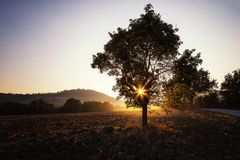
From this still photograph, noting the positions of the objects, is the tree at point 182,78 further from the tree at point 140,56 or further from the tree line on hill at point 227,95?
the tree line on hill at point 227,95

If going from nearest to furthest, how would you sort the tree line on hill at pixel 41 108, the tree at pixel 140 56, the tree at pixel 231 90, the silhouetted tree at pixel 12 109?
the tree at pixel 140 56
the silhouetted tree at pixel 12 109
the tree line on hill at pixel 41 108
the tree at pixel 231 90

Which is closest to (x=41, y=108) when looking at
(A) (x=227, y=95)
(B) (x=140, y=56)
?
(B) (x=140, y=56)

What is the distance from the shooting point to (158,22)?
93.9 ft

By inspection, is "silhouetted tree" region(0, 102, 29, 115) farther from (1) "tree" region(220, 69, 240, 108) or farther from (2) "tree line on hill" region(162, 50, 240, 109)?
(1) "tree" region(220, 69, 240, 108)

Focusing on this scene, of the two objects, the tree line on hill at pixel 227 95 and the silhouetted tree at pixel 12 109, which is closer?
the silhouetted tree at pixel 12 109

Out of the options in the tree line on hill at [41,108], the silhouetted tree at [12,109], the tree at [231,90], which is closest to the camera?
the silhouetted tree at [12,109]

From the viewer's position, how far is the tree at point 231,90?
78.8 metres

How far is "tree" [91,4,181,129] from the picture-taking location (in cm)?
2847

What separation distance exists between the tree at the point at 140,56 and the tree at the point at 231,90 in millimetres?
57863

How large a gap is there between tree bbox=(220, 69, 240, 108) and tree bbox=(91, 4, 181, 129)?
57863 mm

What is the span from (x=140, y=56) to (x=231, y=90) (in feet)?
203

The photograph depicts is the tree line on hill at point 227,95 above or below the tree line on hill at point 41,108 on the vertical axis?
above

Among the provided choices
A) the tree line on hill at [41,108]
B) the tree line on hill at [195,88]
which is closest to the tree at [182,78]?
the tree line on hill at [195,88]

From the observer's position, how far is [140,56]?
1176 inches
